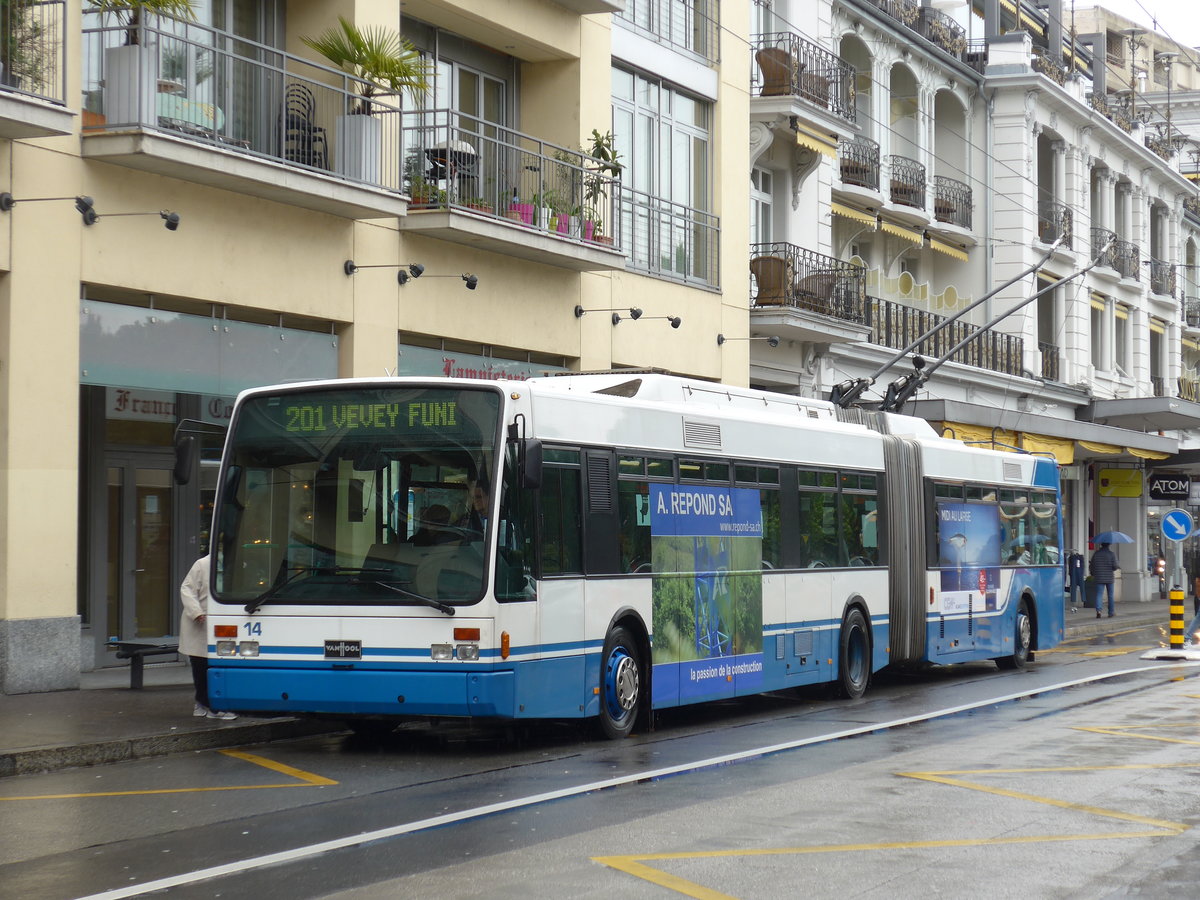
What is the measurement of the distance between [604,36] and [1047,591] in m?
10.1

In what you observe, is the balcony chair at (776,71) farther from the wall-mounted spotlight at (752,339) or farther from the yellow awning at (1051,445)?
the yellow awning at (1051,445)

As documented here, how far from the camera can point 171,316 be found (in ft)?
58.2

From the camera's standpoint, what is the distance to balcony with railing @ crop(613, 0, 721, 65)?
26156 mm

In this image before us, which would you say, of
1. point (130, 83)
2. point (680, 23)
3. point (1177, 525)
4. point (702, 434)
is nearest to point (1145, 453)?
point (1177, 525)

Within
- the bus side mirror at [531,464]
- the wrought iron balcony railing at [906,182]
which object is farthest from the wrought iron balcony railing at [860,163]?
the bus side mirror at [531,464]

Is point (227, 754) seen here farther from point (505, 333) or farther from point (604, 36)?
point (604, 36)

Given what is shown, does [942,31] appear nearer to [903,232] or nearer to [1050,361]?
[903,232]

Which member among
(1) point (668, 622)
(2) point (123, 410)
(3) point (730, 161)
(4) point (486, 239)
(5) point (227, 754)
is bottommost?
(5) point (227, 754)

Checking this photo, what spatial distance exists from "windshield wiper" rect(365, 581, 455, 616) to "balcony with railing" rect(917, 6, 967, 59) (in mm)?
28562

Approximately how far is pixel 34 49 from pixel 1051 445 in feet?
90.3

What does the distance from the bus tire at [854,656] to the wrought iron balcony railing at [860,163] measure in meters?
16.5

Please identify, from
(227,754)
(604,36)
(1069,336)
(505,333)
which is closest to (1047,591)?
(505,333)

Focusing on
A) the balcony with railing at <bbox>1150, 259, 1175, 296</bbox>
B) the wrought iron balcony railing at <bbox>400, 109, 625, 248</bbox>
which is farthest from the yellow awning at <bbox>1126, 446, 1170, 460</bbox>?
the wrought iron balcony railing at <bbox>400, 109, 625, 248</bbox>

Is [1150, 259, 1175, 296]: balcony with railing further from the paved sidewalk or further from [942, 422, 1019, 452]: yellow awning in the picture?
the paved sidewalk
